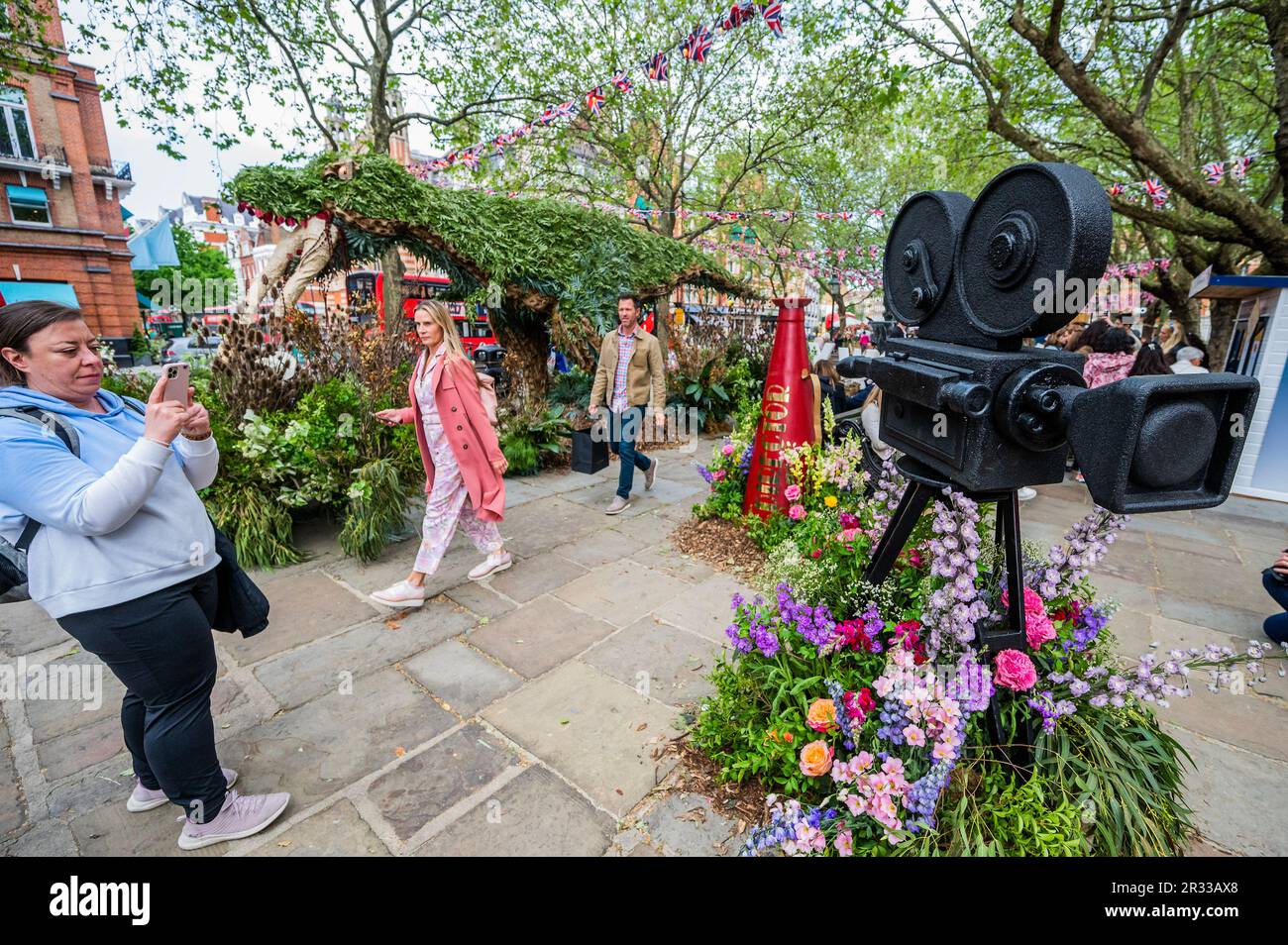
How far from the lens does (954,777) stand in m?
1.82

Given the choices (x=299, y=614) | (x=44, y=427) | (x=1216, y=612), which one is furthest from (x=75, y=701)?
(x=1216, y=612)

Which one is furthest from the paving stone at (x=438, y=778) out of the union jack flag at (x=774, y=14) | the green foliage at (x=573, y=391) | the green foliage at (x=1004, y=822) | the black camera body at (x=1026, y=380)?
the union jack flag at (x=774, y=14)

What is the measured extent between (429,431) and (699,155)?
1157 cm

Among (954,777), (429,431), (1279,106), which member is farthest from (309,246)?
(1279,106)

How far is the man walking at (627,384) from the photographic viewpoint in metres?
5.25

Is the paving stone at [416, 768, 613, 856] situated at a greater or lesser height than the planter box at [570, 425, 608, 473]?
lesser

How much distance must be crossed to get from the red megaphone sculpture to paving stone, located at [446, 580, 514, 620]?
86.1 inches

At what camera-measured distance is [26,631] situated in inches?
133

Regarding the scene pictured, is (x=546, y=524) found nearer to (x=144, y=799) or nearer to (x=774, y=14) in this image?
(x=144, y=799)

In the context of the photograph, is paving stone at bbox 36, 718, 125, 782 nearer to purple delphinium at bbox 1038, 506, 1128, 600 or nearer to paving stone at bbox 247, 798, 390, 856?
paving stone at bbox 247, 798, 390, 856

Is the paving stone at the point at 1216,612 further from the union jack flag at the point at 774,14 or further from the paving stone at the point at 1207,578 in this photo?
the union jack flag at the point at 774,14

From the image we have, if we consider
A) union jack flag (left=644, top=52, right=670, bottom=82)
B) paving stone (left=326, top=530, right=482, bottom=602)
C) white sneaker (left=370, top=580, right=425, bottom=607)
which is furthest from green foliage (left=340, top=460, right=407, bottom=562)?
union jack flag (left=644, top=52, right=670, bottom=82)

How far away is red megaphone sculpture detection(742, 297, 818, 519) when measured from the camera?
4379 mm

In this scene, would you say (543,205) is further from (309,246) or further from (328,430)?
(328,430)
